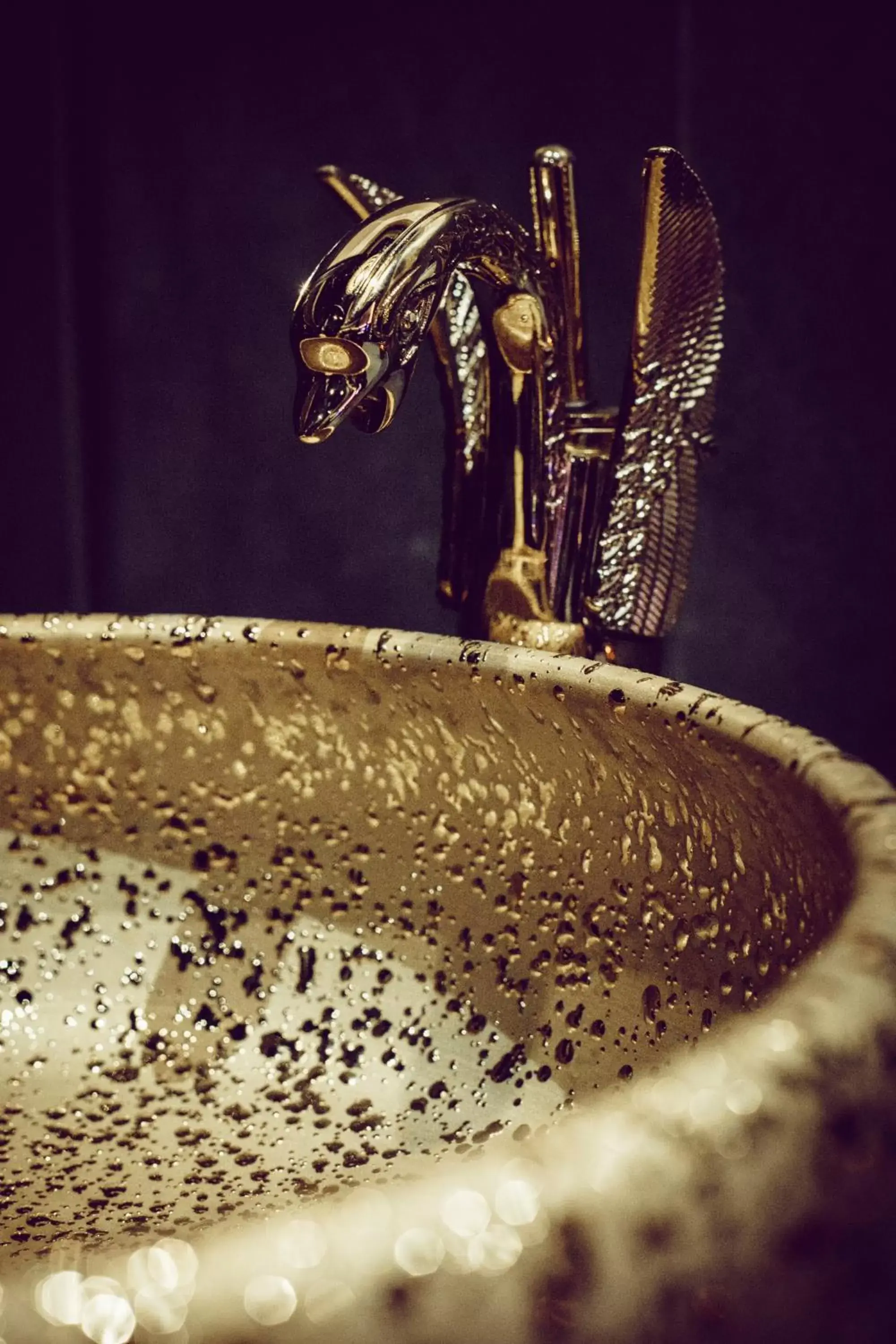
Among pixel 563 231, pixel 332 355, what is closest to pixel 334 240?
pixel 563 231

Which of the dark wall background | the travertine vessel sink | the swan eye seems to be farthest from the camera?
the dark wall background

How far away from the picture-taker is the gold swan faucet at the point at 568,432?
1.19 ft

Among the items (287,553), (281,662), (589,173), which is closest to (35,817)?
(281,662)

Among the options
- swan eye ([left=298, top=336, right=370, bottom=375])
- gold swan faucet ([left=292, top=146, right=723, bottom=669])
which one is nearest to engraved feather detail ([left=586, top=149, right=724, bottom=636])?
gold swan faucet ([left=292, top=146, right=723, bottom=669])

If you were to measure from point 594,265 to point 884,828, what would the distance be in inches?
18.7

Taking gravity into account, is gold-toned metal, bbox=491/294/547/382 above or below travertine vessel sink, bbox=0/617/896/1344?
above

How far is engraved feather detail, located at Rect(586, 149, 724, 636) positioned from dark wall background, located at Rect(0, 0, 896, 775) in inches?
7.2

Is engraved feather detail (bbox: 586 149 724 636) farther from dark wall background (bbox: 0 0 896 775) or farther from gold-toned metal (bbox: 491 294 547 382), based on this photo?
dark wall background (bbox: 0 0 896 775)

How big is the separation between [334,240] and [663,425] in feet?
1.11

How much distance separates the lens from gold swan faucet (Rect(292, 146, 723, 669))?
0.36 metres

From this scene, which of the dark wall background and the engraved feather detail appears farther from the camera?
the dark wall background

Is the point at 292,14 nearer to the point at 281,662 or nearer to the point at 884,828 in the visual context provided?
the point at 281,662

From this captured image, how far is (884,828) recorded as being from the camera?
184 millimetres

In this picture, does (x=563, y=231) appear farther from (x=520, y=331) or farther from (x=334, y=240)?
(x=334, y=240)
